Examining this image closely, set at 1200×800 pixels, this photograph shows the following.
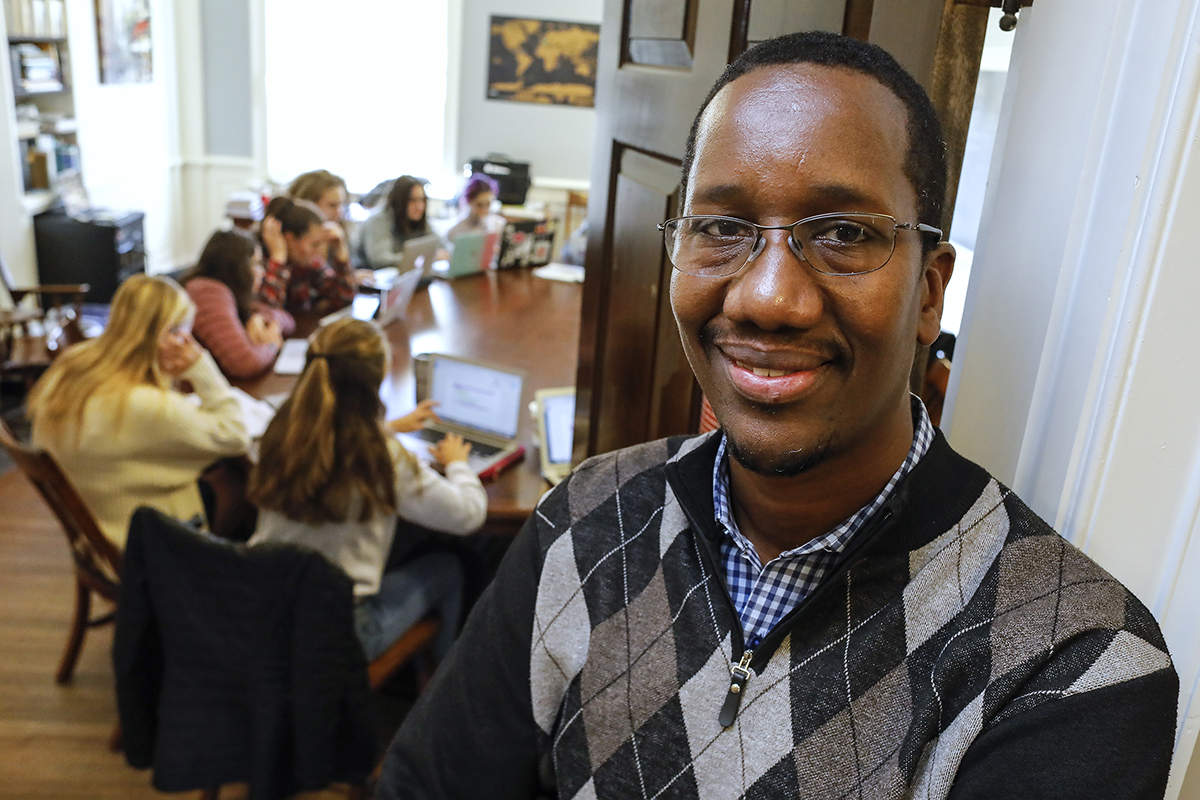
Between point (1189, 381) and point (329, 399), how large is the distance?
5.40 feet

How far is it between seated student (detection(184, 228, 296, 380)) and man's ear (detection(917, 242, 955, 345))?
8.39 feet

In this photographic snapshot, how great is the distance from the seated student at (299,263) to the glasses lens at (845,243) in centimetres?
320

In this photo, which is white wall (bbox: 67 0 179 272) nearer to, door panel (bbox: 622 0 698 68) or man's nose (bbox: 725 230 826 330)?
door panel (bbox: 622 0 698 68)

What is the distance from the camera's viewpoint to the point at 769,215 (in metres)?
0.75

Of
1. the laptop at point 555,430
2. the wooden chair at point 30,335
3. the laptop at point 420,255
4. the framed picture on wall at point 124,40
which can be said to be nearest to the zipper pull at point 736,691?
the laptop at point 555,430

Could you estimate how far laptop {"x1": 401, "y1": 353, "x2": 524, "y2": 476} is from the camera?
2.51 metres

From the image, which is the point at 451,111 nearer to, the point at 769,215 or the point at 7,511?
the point at 7,511

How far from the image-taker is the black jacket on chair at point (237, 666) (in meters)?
1.80

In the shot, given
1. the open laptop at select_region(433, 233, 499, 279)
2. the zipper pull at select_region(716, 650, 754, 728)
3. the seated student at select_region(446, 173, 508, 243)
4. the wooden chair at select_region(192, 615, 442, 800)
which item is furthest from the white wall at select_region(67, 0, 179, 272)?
the zipper pull at select_region(716, 650, 754, 728)

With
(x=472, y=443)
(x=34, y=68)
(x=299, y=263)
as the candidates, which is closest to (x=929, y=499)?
(x=472, y=443)

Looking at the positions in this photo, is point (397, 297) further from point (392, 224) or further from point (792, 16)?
point (792, 16)

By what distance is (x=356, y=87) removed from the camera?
7.78 metres

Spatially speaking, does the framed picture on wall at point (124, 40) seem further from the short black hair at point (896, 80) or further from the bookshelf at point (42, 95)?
the short black hair at point (896, 80)

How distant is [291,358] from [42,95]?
3923 mm
